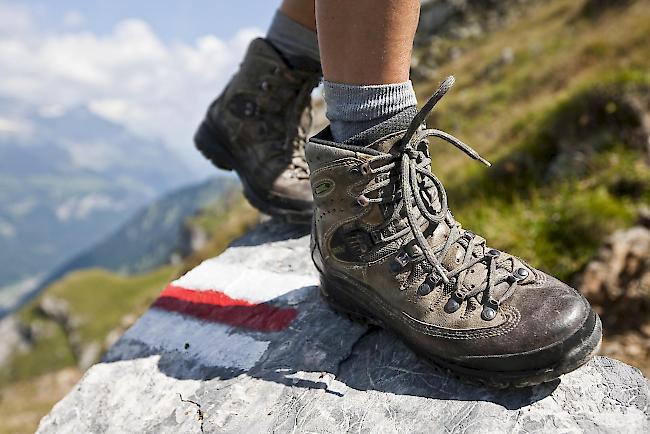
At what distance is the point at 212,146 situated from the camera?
142 inches

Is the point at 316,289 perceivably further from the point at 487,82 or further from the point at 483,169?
the point at 487,82

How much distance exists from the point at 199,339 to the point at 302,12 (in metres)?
2.00

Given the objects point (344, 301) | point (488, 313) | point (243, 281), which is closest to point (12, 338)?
point (243, 281)

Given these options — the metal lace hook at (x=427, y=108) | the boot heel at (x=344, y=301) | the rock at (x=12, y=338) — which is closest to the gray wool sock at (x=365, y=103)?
the metal lace hook at (x=427, y=108)

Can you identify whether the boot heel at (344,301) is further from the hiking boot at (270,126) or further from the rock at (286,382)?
the hiking boot at (270,126)

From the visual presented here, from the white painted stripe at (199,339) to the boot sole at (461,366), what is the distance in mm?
491

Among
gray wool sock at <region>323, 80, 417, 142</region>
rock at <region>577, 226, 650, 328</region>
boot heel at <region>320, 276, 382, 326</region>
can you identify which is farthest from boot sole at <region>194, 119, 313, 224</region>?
rock at <region>577, 226, 650, 328</region>

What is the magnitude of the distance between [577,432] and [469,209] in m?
5.79

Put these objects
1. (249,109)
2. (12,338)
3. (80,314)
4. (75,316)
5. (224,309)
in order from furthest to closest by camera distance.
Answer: (12,338) < (80,314) < (75,316) < (249,109) < (224,309)

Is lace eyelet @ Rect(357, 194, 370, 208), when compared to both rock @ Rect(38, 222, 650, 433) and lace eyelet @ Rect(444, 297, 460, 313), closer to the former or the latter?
lace eyelet @ Rect(444, 297, 460, 313)

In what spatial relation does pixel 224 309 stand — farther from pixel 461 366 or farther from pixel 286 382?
pixel 461 366

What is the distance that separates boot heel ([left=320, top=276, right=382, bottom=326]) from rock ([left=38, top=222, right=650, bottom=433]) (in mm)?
94

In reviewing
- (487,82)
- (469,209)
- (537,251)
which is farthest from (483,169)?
(487,82)

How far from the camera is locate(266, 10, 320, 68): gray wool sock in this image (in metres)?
3.11
